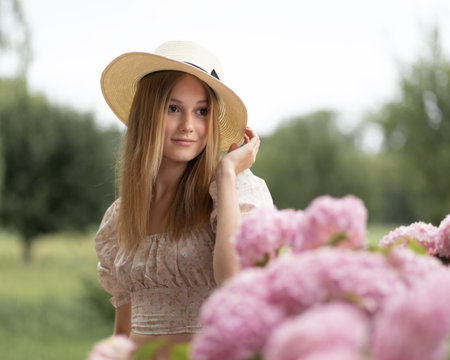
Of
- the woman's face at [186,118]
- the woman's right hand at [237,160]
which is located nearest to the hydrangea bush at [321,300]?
the woman's right hand at [237,160]

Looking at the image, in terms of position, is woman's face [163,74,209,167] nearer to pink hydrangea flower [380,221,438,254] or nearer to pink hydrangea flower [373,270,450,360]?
pink hydrangea flower [380,221,438,254]

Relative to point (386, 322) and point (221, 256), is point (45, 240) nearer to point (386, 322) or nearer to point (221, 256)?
point (221, 256)

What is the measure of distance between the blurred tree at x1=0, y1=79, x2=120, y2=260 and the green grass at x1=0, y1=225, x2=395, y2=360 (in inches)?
35.9

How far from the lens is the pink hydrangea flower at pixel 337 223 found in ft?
2.69

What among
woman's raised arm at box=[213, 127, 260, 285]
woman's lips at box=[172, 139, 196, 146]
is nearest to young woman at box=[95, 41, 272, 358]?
woman's lips at box=[172, 139, 196, 146]

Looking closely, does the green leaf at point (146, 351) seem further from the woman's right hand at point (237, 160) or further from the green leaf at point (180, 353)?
the woman's right hand at point (237, 160)

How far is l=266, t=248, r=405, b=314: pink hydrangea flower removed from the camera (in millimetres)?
695

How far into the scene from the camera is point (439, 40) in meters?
14.3

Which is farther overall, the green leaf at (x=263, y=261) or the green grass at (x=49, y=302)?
the green grass at (x=49, y=302)

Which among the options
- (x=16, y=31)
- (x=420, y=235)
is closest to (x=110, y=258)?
(x=420, y=235)

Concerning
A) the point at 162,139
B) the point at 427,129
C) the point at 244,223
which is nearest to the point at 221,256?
the point at 162,139

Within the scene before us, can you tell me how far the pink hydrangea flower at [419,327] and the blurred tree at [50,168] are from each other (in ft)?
59.0

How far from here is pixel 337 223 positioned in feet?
2.69

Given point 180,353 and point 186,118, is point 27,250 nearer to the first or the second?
point 186,118
